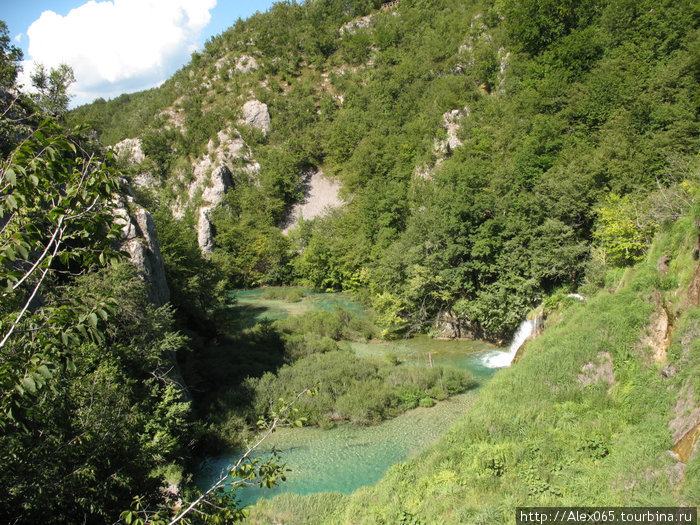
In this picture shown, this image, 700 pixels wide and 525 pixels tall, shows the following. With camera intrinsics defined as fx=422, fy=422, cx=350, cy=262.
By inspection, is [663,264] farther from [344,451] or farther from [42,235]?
[42,235]

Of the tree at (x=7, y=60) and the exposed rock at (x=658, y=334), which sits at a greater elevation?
the tree at (x=7, y=60)

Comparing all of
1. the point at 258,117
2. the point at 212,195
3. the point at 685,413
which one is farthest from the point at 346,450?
the point at 258,117

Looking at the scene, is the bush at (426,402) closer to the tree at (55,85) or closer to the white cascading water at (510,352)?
the white cascading water at (510,352)

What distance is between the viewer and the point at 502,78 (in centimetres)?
3634

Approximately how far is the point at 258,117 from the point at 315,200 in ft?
53.4

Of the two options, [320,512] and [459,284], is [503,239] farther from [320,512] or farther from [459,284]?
[320,512]

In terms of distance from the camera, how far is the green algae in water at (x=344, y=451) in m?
12.2

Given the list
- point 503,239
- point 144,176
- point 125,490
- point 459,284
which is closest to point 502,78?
point 503,239

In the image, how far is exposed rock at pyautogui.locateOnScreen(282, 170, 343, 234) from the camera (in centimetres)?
5088

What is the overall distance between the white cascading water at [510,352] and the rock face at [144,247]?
600 inches

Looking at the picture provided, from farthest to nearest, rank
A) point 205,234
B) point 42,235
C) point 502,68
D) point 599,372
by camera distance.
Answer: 1. point 205,234
2. point 502,68
3. point 599,372
4. point 42,235

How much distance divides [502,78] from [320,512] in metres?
36.7

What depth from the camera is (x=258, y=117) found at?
58.5 m

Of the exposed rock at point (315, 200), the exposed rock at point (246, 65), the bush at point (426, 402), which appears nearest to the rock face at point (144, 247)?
the bush at point (426, 402)
